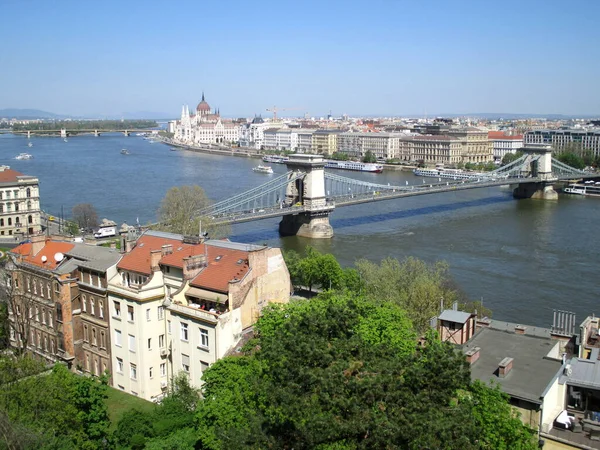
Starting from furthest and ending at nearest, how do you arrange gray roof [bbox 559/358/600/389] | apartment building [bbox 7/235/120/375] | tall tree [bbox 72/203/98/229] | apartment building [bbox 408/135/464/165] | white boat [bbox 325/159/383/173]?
apartment building [bbox 408/135/464/165] → white boat [bbox 325/159/383/173] → tall tree [bbox 72/203/98/229] → apartment building [bbox 7/235/120/375] → gray roof [bbox 559/358/600/389]

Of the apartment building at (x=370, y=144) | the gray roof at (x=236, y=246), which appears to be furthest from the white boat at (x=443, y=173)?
the gray roof at (x=236, y=246)

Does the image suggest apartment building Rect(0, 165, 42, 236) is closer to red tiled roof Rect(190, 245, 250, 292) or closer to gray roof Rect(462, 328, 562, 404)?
red tiled roof Rect(190, 245, 250, 292)

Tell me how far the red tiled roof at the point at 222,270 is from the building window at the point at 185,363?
1277 millimetres

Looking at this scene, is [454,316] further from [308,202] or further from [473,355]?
[308,202]

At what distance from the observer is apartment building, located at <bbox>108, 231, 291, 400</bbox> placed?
1157 centimetres

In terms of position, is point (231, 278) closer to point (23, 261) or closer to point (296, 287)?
point (23, 261)

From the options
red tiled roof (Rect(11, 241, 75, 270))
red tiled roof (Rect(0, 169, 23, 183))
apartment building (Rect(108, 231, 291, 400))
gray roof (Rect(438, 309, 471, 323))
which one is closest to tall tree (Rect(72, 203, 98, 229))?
red tiled roof (Rect(0, 169, 23, 183))

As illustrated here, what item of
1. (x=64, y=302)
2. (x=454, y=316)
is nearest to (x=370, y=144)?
(x=64, y=302)

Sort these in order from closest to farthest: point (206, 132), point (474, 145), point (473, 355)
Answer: point (473, 355) < point (474, 145) < point (206, 132)

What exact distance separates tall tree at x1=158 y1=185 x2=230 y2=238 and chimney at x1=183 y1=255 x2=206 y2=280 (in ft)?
38.9

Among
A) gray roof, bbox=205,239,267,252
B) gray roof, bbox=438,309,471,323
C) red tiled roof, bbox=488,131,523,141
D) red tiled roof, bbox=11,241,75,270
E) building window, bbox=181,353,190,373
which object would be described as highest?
red tiled roof, bbox=488,131,523,141

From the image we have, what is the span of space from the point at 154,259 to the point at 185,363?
2.06 m

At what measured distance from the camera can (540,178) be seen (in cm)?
5203

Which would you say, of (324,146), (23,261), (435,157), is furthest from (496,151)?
(23,261)
